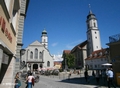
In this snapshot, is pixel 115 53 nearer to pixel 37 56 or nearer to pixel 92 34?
pixel 37 56

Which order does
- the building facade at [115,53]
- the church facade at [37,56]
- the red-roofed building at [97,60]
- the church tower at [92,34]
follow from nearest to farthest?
the building facade at [115,53] < the red-roofed building at [97,60] < the church facade at [37,56] < the church tower at [92,34]

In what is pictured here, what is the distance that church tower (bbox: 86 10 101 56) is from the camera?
2490 inches

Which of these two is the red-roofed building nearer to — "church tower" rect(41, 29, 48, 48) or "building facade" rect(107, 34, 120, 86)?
"church tower" rect(41, 29, 48, 48)

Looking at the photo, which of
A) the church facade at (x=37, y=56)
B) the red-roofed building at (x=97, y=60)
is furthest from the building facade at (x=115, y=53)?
the church facade at (x=37, y=56)

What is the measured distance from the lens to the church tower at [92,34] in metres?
63.2

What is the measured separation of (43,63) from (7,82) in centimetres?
5040

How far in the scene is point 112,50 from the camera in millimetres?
15484

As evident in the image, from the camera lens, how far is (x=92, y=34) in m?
64.2

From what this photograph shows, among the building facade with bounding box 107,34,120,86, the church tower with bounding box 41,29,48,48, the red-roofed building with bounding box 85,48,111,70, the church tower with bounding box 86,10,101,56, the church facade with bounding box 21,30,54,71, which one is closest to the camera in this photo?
the building facade with bounding box 107,34,120,86

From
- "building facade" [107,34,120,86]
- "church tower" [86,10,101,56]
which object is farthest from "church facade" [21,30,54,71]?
"building facade" [107,34,120,86]

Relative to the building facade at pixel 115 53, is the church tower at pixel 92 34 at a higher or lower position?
higher

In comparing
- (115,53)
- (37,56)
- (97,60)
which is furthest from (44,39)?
(115,53)

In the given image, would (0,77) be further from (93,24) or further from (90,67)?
(93,24)

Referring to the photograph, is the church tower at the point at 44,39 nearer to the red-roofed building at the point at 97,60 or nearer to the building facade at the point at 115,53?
the red-roofed building at the point at 97,60
